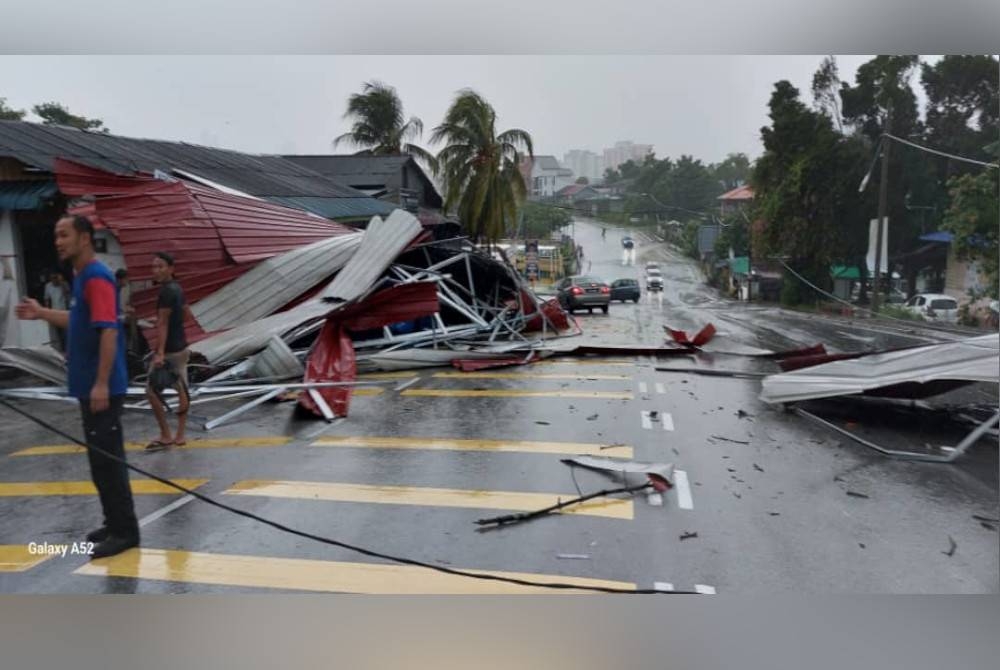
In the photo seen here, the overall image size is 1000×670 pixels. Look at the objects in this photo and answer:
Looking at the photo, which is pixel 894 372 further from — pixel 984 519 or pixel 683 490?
pixel 683 490

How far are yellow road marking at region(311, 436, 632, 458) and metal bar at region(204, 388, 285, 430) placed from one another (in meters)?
1.20

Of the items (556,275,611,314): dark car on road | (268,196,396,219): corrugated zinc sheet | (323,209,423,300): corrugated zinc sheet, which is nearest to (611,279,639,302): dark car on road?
(556,275,611,314): dark car on road

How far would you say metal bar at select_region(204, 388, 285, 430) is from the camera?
297 inches

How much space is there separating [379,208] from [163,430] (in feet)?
25.3


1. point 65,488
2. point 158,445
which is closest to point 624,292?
point 158,445

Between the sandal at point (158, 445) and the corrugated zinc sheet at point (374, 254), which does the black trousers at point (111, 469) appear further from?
the corrugated zinc sheet at point (374, 254)

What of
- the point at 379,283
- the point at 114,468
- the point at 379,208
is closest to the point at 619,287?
the point at 379,208

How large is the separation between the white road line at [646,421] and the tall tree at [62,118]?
580cm

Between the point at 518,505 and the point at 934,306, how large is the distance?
15.1 feet

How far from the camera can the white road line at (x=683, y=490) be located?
17.6 ft

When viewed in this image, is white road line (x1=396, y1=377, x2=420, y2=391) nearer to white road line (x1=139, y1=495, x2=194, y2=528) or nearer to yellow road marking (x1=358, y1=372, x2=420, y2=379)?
yellow road marking (x1=358, y1=372, x2=420, y2=379)

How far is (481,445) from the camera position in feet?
22.6

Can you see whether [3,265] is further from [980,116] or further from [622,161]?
[980,116]

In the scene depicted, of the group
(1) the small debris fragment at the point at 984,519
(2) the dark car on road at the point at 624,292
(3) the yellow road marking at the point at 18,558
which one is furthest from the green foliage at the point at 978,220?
(2) the dark car on road at the point at 624,292
